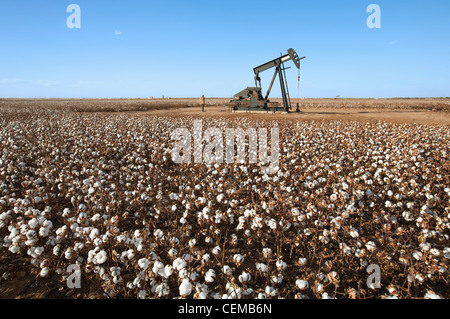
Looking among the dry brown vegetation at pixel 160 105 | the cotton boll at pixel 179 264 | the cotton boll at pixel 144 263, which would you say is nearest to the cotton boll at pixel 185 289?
the cotton boll at pixel 179 264

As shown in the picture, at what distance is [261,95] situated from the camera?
22.5m

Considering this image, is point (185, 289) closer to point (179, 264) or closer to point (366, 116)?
point (179, 264)

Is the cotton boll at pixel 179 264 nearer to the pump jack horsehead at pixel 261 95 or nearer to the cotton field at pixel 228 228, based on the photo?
the cotton field at pixel 228 228

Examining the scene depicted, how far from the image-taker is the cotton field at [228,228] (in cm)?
317

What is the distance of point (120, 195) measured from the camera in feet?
17.6

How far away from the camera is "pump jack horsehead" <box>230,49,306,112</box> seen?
63.2 ft

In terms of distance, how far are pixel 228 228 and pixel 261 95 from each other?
65.1 ft

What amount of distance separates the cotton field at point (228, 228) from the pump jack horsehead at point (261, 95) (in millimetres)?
12538

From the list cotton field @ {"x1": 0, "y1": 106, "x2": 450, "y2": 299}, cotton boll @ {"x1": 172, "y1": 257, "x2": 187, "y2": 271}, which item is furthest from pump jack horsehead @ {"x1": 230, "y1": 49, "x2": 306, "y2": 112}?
cotton boll @ {"x1": 172, "y1": 257, "x2": 187, "y2": 271}

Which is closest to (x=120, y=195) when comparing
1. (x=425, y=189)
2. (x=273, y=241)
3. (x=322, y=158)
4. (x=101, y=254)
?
(x=101, y=254)

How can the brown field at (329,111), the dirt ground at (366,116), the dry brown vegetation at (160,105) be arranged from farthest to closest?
the dry brown vegetation at (160,105) < the brown field at (329,111) < the dirt ground at (366,116)

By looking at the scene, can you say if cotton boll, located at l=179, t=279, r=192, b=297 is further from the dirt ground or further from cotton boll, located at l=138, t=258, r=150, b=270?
the dirt ground

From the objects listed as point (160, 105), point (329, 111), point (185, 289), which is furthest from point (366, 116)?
point (160, 105)

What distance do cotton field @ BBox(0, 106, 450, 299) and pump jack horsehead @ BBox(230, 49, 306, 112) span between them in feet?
41.1
